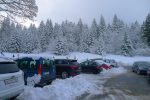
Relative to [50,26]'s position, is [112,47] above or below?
below

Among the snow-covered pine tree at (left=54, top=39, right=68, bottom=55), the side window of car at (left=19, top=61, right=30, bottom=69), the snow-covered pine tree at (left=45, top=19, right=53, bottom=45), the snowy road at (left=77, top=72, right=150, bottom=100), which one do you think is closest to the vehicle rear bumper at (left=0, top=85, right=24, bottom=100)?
the snowy road at (left=77, top=72, right=150, bottom=100)

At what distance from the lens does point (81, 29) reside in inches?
4466

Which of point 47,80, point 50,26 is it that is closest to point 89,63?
point 47,80

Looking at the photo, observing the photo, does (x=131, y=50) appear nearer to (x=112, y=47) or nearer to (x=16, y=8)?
(x=112, y=47)

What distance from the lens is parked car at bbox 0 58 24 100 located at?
841 centimetres

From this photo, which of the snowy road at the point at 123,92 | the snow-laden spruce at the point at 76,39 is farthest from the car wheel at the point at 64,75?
the snow-laden spruce at the point at 76,39

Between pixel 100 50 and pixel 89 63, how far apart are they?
59.7 m

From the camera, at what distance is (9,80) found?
880 centimetres

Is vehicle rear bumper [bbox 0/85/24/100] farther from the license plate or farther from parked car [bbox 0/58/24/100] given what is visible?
the license plate

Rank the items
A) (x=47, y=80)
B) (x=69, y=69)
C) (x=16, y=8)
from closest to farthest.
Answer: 1. (x=47, y=80)
2. (x=16, y=8)
3. (x=69, y=69)

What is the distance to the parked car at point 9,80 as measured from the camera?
8.41m

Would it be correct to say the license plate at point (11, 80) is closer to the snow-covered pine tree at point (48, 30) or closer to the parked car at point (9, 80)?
the parked car at point (9, 80)

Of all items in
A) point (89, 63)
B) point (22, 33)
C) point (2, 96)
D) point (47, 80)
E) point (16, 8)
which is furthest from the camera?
point (22, 33)

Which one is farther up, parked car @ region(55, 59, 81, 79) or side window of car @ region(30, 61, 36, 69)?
side window of car @ region(30, 61, 36, 69)
